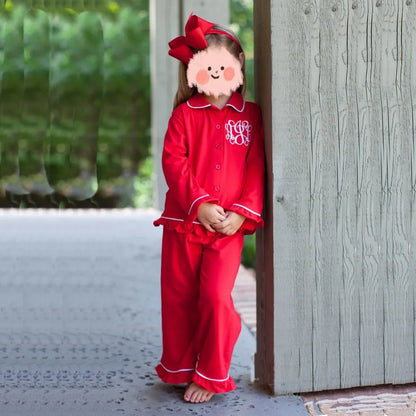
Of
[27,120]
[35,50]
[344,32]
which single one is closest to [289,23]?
[344,32]

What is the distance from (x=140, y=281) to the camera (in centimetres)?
466

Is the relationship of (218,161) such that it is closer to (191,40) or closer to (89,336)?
(191,40)

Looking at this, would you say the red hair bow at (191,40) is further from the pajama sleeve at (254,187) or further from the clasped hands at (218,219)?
the clasped hands at (218,219)

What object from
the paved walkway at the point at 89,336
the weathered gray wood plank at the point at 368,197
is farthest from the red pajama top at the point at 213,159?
the paved walkway at the point at 89,336

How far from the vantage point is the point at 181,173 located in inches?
90.6

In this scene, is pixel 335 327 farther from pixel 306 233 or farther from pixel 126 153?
pixel 126 153

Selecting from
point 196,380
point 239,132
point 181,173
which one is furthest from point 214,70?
point 196,380

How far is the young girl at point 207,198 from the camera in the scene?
91.1 inches

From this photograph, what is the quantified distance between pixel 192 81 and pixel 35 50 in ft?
21.6

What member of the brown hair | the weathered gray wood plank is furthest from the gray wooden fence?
the brown hair

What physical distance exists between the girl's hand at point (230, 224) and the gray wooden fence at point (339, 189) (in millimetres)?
139

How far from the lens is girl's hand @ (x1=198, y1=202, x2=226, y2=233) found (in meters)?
2.28

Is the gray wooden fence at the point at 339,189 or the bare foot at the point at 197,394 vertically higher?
the gray wooden fence at the point at 339,189

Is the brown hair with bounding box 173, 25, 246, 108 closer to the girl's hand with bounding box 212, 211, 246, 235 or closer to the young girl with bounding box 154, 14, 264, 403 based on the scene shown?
the young girl with bounding box 154, 14, 264, 403
